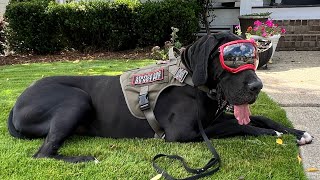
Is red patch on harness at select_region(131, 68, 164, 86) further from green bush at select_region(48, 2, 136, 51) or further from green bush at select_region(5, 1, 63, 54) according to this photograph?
green bush at select_region(5, 1, 63, 54)

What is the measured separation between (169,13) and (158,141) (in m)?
6.69

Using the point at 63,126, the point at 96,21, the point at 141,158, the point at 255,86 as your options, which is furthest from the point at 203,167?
the point at 96,21

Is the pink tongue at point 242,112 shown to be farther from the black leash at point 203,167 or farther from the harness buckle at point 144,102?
the harness buckle at point 144,102

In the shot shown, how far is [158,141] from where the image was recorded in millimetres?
3445

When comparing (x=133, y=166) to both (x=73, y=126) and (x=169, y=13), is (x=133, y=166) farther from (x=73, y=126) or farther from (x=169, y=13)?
(x=169, y=13)

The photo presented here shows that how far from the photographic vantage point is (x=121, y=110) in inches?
139

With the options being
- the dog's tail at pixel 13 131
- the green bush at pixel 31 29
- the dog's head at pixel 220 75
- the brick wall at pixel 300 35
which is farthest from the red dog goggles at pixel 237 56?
the green bush at pixel 31 29

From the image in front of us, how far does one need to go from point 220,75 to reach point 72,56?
7.71 m

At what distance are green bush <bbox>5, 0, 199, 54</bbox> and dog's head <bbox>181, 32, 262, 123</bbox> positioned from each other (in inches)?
266

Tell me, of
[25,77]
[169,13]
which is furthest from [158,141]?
[169,13]

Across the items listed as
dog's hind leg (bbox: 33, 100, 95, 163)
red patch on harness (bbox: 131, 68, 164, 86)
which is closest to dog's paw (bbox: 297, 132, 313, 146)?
red patch on harness (bbox: 131, 68, 164, 86)

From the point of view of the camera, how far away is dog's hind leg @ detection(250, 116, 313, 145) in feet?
11.3

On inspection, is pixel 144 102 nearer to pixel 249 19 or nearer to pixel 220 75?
pixel 220 75

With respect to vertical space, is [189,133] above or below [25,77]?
above
